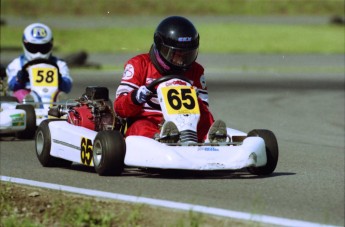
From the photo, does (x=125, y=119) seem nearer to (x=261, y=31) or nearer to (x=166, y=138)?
(x=166, y=138)

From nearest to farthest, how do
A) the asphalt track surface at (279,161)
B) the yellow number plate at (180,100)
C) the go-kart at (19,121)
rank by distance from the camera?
the asphalt track surface at (279,161)
the yellow number plate at (180,100)
the go-kart at (19,121)

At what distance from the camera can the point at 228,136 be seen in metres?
7.87

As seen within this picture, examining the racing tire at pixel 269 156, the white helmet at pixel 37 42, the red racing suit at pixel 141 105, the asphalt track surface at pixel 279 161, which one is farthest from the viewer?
the white helmet at pixel 37 42

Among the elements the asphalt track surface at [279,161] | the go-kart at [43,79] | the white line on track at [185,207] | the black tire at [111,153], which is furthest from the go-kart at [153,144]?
the go-kart at [43,79]

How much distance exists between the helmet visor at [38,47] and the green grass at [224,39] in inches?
598

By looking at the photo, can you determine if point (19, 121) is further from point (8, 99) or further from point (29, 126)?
point (8, 99)

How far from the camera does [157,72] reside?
8.16m

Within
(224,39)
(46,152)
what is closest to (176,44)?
(46,152)

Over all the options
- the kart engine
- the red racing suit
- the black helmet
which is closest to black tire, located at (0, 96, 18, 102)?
the kart engine

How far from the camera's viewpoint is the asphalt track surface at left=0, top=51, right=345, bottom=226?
241 inches

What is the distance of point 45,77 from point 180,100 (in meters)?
5.43

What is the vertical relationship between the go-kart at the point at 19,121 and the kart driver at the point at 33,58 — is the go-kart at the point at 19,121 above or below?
below

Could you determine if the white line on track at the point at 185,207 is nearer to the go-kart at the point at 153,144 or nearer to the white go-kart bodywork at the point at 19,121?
the go-kart at the point at 153,144

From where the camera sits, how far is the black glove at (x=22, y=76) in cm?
1292
